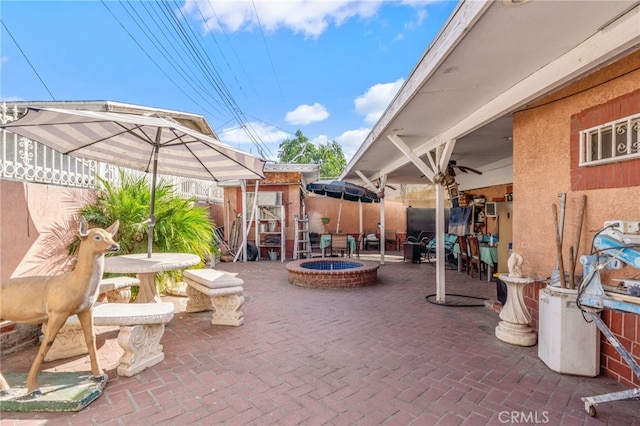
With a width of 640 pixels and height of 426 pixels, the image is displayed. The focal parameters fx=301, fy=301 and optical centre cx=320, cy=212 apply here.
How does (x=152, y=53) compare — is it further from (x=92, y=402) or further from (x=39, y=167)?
(x=92, y=402)

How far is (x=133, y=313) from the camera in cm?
266

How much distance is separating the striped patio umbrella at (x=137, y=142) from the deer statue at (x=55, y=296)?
46.0 inches

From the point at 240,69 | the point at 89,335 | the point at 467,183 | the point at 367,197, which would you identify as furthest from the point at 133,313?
the point at 240,69

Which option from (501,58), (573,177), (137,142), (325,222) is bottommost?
(325,222)

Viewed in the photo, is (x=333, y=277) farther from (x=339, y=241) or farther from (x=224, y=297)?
(x=339, y=241)

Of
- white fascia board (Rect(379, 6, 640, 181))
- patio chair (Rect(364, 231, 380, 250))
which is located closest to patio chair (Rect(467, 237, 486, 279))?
white fascia board (Rect(379, 6, 640, 181))

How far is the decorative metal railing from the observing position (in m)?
3.18

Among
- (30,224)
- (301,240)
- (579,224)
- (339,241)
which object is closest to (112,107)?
(30,224)

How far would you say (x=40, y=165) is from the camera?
3641mm

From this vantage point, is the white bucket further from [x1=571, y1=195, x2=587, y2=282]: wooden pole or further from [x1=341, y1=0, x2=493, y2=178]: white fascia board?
[x1=341, y1=0, x2=493, y2=178]: white fascia board

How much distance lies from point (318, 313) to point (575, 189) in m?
3.38

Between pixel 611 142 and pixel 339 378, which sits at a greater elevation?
pixel 611 142

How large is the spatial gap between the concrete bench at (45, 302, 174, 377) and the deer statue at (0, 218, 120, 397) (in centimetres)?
20

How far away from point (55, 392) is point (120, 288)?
183 cm
